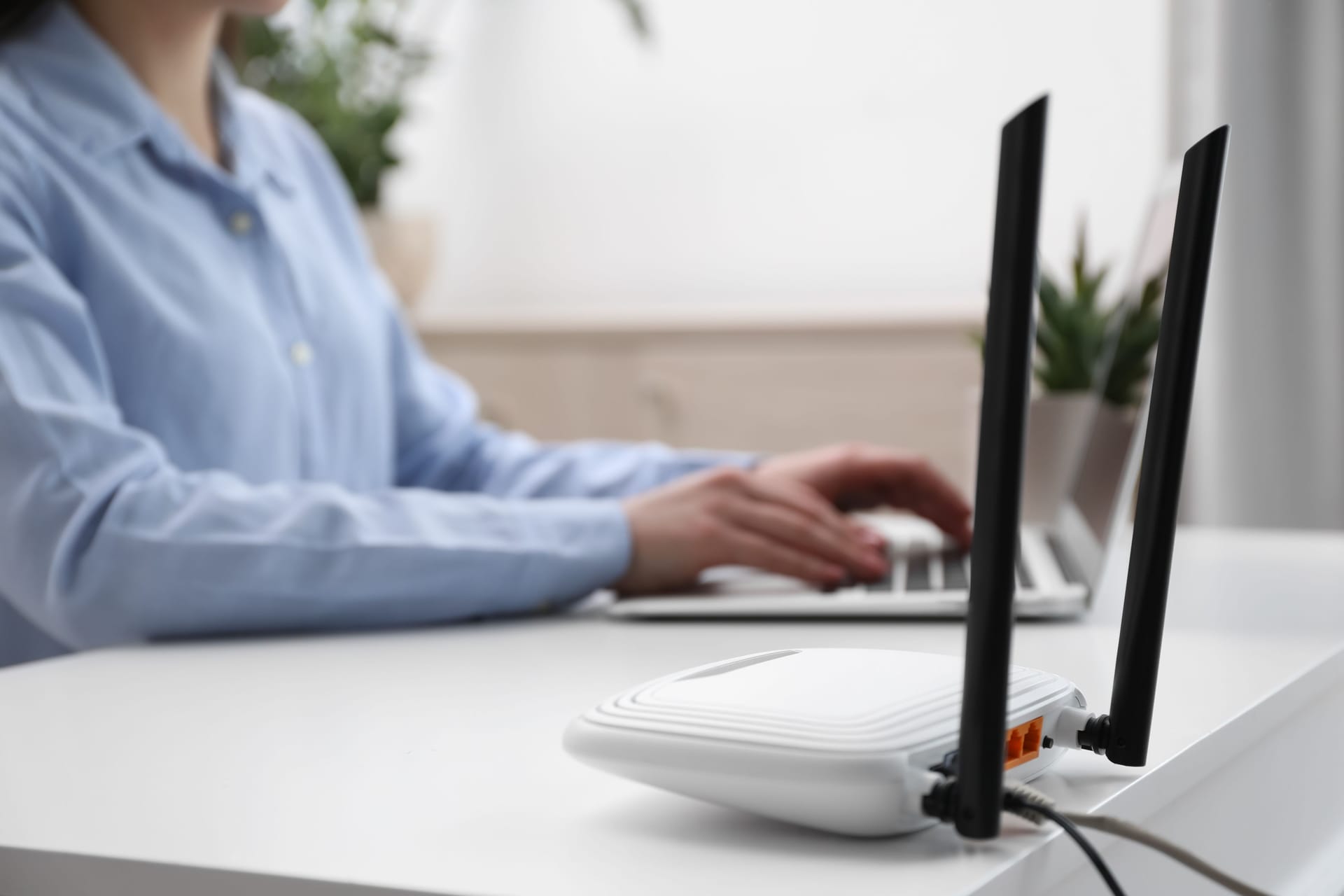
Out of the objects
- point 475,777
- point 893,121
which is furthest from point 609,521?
point 893,121

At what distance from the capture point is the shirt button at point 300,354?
41.0 inches

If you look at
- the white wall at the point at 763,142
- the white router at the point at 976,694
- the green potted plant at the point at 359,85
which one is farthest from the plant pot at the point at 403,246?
the white router at the point at 976,694

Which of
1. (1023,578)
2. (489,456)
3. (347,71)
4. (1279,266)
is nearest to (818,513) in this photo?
(1023,578)

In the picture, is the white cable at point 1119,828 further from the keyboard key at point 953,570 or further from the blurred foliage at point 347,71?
the blurred foliage at point 347,71

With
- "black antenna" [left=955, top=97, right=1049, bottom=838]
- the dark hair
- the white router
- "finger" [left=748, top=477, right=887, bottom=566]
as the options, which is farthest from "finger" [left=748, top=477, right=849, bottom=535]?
the dark hair

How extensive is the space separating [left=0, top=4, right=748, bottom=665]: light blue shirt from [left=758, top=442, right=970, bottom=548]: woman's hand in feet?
0.37

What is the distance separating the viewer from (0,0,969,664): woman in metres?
0.72

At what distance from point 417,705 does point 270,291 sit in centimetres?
60

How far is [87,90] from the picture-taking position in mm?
954

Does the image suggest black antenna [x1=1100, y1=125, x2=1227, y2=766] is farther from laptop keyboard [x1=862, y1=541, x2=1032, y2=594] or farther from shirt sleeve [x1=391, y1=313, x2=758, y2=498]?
shirt sleeve [x1=391, y1=313, x2=758, y2=498]

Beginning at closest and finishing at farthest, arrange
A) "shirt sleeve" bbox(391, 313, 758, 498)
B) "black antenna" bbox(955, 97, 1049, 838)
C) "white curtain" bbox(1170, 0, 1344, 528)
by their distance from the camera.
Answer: "black antenna" bbox(955, 97, 1049, 838) → "shirt sleeve" bbox(391, 313, 758, 498) → "white curtain" bbox(1170, 0, 1344, 528)

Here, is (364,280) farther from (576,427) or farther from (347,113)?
(347,113)

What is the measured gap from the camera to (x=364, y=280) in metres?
1.26

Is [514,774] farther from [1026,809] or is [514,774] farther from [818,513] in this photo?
[818,513]
